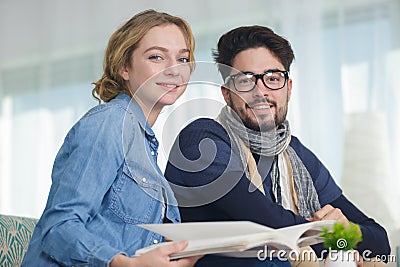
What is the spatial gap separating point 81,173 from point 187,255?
0.29 metres

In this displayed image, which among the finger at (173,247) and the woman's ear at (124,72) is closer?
the finger at (173,247)

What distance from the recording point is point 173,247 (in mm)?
1116

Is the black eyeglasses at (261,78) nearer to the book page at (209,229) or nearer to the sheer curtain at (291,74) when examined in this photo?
the book page at (209,229)

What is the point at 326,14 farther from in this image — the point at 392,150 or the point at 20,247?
the point at 20,247

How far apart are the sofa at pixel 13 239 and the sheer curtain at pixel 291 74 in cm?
139

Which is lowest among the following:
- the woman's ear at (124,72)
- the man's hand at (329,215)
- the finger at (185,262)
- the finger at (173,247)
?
the man's hand at (329,215)

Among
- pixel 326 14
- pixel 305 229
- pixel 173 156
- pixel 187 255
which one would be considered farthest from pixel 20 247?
pixel 326 14

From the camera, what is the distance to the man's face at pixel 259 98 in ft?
5.46

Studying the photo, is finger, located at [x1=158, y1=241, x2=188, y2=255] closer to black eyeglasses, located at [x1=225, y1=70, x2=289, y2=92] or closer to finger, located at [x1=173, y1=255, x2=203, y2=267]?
finger, located at [x1=173, y1=255, x2=203, y2=267]

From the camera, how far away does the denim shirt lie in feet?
4.08

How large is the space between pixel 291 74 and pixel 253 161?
151 centimetres

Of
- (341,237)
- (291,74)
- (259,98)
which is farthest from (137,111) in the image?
(291,74)

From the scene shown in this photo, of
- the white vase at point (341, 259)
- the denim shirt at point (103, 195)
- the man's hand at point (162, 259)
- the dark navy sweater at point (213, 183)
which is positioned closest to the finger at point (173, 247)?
the man's hand at point (162, 259)

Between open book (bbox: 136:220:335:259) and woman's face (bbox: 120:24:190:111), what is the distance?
1.33 feet
